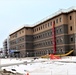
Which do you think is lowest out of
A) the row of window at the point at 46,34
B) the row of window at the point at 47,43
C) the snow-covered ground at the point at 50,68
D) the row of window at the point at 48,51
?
the snow-covered ground at the point at 50,68

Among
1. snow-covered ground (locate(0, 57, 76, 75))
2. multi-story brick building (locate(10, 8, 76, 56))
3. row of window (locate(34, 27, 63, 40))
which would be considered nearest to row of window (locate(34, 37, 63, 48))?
multi-story brick building (locate(10, 8, 76, 56))

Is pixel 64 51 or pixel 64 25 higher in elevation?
pixel 64 25

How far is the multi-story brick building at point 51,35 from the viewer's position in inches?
3656

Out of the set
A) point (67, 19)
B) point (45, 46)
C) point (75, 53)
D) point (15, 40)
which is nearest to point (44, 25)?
point (45, 46)

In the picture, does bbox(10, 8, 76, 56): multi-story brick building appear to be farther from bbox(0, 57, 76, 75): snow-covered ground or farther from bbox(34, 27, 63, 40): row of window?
bbox(0, 57, 76, 75): snow-covered ground

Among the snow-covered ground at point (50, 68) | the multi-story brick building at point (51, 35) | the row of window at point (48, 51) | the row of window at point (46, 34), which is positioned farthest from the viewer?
the row of window at point (46, 34)

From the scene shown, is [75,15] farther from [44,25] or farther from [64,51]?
[44,25]

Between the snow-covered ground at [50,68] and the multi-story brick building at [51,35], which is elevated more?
the multi-story brick building at [51,35]

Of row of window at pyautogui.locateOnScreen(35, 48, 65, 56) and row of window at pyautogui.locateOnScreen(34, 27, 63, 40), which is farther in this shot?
row of window at pyautogui.locateOnScreen(34, 27, 63, 40)

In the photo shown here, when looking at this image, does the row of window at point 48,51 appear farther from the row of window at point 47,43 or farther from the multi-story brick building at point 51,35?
the row of window at point 47,43

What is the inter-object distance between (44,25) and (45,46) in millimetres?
9655

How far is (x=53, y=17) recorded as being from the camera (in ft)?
335

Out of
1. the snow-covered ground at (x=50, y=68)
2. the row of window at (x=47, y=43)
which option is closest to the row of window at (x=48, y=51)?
the row of window at (x=47, y=43)

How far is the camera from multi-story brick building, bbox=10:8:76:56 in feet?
305
